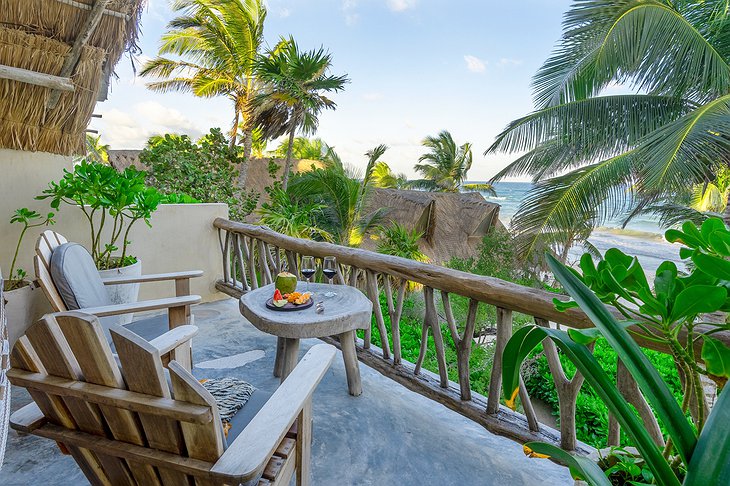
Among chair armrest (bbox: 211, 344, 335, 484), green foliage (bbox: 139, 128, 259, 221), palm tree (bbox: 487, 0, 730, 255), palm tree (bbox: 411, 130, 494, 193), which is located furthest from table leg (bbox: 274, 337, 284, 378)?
palm tree (bbox: 411, 130, 494, 193)

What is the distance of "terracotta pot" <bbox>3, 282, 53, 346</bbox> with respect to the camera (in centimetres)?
228

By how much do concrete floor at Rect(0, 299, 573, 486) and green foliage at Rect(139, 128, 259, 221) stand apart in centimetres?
323

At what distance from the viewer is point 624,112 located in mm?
5867

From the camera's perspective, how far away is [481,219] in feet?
33.3

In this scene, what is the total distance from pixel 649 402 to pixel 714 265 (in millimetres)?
220

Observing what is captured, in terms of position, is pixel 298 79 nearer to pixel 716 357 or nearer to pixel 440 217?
pixel 440 217

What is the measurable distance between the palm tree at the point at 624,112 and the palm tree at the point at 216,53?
5863 mm

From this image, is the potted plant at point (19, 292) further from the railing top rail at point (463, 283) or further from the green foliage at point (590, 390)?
the green foliage at point (590, 390)

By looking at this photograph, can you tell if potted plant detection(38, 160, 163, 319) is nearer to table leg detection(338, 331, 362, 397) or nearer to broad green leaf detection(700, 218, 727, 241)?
table leg detection(338, 331, 362, 397)

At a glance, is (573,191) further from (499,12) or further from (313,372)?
(499,12)

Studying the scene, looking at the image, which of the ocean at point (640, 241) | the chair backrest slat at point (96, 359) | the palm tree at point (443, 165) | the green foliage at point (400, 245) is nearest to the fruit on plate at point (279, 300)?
the chair backrest slat at point (96, 359)

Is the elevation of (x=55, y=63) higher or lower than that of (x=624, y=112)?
lower

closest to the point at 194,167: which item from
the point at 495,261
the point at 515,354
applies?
the point at 515,354

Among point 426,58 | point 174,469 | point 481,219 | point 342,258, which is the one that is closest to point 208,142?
point 342,258
